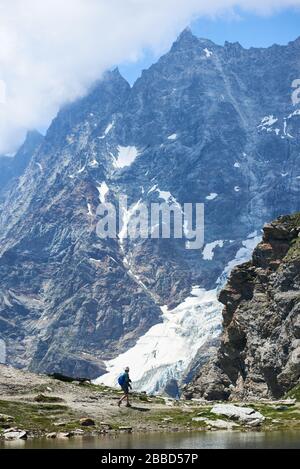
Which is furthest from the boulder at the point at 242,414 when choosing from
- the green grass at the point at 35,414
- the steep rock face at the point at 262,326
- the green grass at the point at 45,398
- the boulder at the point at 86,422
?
the steep rock face at the point at 262,326

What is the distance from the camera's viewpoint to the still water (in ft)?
160

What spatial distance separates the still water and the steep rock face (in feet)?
185

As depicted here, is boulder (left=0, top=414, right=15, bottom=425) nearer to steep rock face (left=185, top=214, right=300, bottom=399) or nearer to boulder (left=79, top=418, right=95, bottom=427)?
boulder (left=79, top=418, right=95, bottom=427)

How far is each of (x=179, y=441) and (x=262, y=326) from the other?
80032 mm

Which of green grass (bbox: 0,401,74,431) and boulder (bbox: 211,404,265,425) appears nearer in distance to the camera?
green grass (bbox: 0,401,74,431)

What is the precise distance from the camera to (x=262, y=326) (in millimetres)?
130750

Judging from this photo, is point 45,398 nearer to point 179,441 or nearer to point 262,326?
point 179,441

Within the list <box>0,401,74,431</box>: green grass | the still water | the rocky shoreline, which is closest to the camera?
the still water

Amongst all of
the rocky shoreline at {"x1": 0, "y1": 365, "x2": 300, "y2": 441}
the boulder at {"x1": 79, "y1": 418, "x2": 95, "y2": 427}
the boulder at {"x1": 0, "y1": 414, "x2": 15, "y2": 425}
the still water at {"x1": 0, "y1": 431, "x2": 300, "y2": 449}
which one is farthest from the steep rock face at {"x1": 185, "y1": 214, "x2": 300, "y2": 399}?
the boulder at {"x1": 0, "y1": 414, "x2": 15, "y2": 425}

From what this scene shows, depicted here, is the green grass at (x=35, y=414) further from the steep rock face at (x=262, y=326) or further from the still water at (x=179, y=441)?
the steep rock face at (x=262, y=326)

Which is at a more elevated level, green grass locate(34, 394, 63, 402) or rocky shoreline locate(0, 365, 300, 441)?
green grass locate(34, 394, 63, 402)

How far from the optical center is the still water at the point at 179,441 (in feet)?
160
